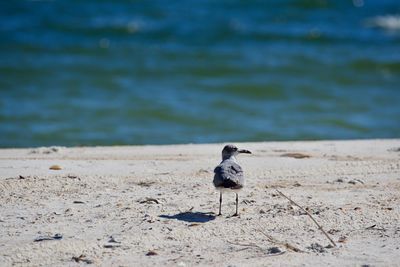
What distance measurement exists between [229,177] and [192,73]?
438 inches

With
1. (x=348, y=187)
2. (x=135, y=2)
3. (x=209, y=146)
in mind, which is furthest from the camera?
(x=135, y=2)

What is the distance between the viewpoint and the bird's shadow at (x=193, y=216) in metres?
6.21

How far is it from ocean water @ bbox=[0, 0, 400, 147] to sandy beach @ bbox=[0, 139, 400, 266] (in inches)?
151

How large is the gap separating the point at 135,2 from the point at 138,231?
2165cm

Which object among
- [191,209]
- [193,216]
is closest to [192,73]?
[191,209]

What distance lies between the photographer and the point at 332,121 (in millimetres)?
13359

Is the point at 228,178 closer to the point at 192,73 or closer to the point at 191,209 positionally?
the point at 191,209

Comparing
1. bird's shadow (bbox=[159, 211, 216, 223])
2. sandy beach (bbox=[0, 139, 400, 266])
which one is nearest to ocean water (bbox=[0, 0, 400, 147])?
sandy beach (bbox=[0, 139, 400, 266])

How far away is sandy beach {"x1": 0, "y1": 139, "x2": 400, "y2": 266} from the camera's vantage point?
5461mm

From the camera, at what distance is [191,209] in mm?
6500

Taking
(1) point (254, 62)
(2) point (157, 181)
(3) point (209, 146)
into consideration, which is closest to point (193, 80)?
(1) point (254, 62)

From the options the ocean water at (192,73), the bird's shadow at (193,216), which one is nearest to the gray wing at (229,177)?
the bird's shadow at (193,216)

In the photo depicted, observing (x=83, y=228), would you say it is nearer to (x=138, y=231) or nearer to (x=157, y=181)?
(x=138, y=231)

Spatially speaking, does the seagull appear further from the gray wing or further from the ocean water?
the ocean water
